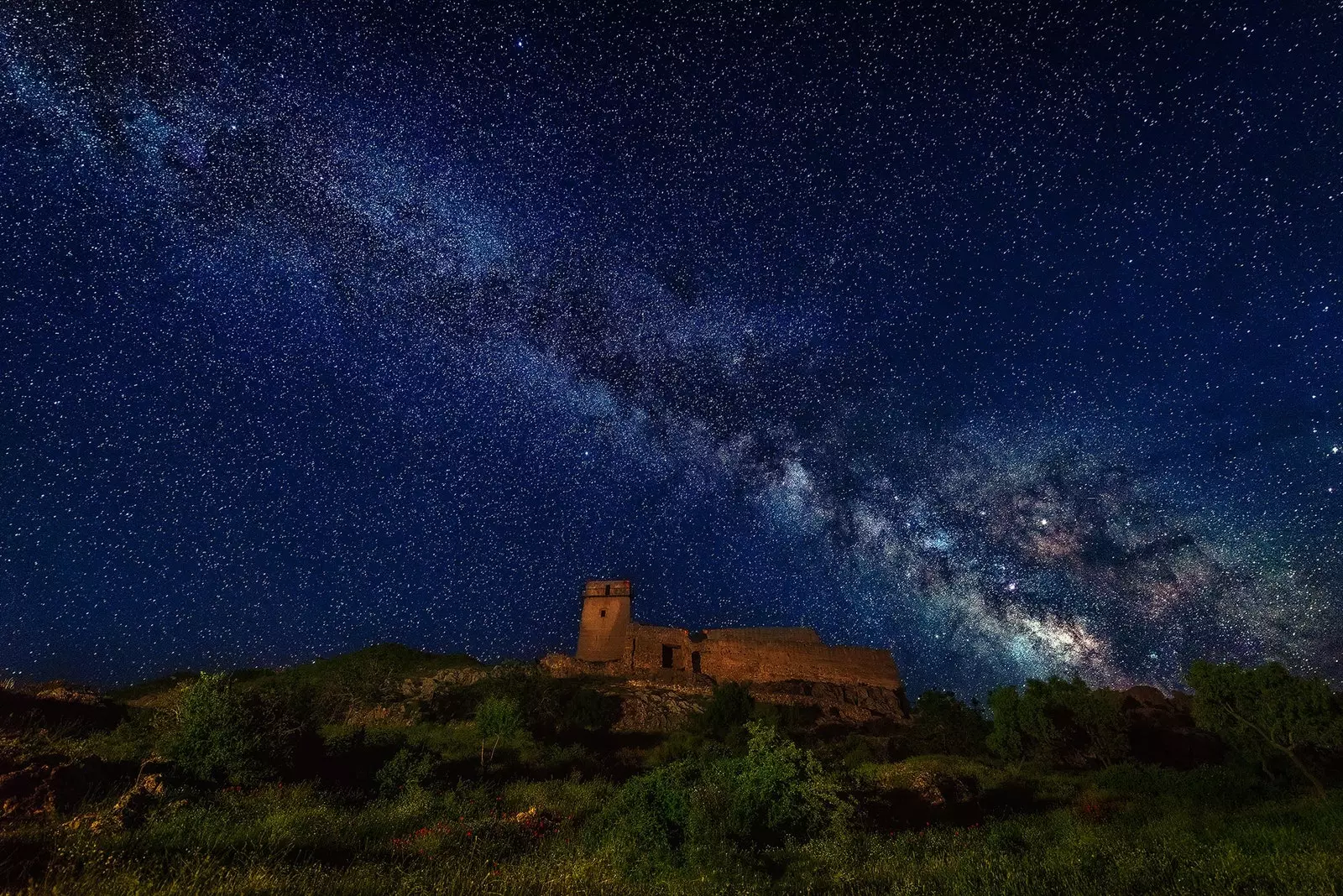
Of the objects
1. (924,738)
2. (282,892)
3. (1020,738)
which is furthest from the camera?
(924,738)

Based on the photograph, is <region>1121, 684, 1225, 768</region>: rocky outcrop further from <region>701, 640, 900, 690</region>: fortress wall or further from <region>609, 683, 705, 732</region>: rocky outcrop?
<region>609, 683, 705, 732</region>: rocky outcrop

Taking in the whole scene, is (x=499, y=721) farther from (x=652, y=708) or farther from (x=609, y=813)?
(x=609, y=813)

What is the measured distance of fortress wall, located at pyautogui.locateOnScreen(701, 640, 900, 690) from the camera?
53375 mm

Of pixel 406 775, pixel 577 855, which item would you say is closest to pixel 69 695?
pixel 406 775

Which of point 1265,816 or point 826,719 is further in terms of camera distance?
point 826,719

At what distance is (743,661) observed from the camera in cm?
5384

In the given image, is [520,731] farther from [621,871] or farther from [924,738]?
[924,738]

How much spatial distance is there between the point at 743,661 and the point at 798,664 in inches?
211

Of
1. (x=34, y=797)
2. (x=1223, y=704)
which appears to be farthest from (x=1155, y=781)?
(x=34, y=797)

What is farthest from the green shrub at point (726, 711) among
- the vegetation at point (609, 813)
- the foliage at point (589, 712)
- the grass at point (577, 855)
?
the grass at point (577, 855)

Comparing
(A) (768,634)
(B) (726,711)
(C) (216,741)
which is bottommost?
(C) (216,741)

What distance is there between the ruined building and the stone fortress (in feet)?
0.25

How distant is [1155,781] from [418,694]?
142 ft

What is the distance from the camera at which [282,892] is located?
7137 millimetres
